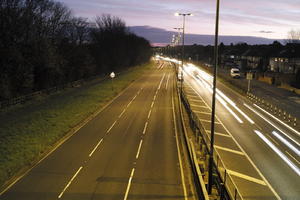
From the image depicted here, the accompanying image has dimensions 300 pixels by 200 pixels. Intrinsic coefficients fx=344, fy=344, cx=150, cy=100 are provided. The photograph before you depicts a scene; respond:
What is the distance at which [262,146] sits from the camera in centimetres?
2378

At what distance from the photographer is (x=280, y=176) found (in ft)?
59.7

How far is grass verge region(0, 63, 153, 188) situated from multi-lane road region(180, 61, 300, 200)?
38.2ft

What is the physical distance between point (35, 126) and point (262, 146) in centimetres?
1769

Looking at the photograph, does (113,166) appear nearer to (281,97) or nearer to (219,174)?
(219,174)

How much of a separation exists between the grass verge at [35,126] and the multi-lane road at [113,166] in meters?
0.92

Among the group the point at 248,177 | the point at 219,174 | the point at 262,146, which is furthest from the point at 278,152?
the point at 219,174

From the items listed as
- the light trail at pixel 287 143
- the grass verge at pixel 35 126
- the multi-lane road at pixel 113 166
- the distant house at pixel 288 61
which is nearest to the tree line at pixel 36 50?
the grass verge at pixel 35 126

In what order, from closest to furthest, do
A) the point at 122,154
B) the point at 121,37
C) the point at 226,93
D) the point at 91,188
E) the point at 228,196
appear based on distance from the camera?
1. the point at 228,196
2. the point at 91,188
3. the point at 122,154
4. the point at 226,93
5. the point at 121,37

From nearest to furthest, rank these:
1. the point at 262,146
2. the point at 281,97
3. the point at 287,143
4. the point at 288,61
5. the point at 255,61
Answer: the point at 262,146 < the point at 287,143 < the point at 281,97 < the point at 288,61 < the point at 255,61

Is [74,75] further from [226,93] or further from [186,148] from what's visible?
[186,148]

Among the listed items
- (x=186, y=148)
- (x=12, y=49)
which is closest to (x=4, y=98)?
(x=12, y=49)

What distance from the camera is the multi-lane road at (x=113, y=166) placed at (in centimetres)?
1559

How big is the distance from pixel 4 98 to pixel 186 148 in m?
25.8

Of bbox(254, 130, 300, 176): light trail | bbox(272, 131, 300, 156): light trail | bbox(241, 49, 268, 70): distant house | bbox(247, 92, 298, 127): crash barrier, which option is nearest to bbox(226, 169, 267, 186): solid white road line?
A: bbox(254, 130, 300, 176): light trail
